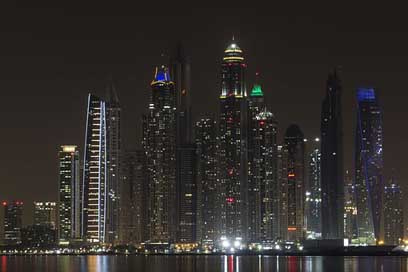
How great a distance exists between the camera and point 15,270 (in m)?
129

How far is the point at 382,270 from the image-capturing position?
120 meters

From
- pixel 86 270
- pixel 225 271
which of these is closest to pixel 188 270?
pixel 225 271

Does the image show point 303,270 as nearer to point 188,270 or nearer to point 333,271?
point 333,271

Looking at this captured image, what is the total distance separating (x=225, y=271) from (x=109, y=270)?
17.7 m

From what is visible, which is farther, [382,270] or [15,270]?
[15,270]

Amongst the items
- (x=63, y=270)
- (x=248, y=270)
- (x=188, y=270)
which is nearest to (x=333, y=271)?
(x=248, y=270)

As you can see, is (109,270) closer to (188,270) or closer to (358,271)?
(188,270)

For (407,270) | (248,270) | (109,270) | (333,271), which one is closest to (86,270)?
(109,270)

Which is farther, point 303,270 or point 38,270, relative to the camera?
point 38,270

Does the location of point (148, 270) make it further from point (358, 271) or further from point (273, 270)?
point (358, 271)

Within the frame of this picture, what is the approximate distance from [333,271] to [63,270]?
135 feet

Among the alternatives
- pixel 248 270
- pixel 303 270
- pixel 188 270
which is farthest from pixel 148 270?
pixel 303 270

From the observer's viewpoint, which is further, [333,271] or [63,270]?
[63,270]

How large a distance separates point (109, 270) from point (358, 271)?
36.1 metres
